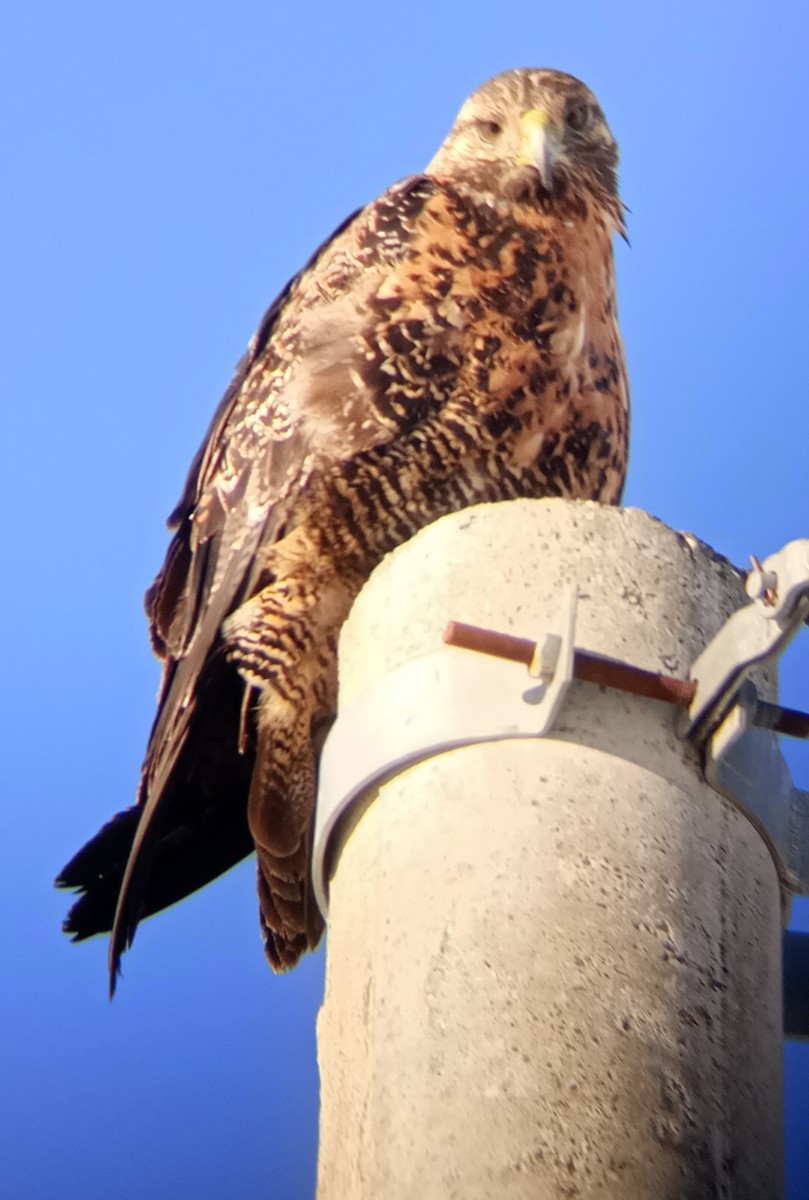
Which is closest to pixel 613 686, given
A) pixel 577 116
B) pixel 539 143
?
pixel 539 143

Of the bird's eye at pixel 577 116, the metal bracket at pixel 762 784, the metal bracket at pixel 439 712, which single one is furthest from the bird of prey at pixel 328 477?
the metal bracket at pixel 762 784

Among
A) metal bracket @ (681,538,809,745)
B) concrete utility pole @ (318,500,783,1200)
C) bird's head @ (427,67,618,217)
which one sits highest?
bird's head @ (427,67,618,217)

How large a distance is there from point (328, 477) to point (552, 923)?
47.4 inches

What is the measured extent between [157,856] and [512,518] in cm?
106

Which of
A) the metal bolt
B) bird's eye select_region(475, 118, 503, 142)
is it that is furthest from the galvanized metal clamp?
bird's eye select_region(475, 118, 503, 142)

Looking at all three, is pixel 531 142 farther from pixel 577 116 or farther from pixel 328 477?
pixel 328 477

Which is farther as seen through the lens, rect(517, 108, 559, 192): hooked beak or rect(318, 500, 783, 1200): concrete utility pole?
rect(517, 108, 559, 192): hooked beak

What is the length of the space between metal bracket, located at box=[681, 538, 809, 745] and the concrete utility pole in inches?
1.8

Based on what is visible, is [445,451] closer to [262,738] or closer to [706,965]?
[262,738]

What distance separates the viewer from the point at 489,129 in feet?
11.8

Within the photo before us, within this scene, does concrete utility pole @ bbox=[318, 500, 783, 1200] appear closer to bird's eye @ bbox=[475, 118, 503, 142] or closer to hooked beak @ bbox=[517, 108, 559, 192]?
hooked beak @ bbox=[517, 108, 559, 192]

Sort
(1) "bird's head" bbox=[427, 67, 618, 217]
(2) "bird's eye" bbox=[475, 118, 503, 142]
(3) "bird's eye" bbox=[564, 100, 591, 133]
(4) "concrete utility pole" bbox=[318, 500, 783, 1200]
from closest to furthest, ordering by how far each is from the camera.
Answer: (4) "concrete utility pole" bbox=[318, 500, 783, 1200], (1) "bird's head" bbox=[427, 67, 618, 217], (2) "bird's eye" bbox=[475, 118, 503, 142], (3) "bird's eye" bbox=[564, 100, 591, 133]

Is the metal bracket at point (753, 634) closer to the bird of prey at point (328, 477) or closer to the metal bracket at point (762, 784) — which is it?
the metal bracket at point (762, 784)

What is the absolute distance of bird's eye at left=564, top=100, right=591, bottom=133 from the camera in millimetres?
3678
